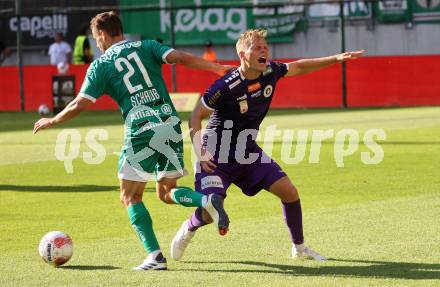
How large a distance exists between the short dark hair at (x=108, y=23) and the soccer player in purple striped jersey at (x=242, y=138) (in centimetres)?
89

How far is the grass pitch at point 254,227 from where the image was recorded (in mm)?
8195

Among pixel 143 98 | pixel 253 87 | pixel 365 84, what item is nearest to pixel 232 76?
pixel 253 87

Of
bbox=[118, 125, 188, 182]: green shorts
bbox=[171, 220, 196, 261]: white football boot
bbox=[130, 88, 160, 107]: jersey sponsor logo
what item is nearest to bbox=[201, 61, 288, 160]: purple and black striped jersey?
bbox=[118, 125, 188, 182]: green shorts

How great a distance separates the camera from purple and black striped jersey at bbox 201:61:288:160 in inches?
336

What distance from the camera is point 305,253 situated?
28.9ft

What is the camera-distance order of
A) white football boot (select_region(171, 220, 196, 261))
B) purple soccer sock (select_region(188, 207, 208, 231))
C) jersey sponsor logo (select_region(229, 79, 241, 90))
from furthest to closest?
white football boot (select_region(171, 220, 196, 261)) < purple soccer sock (select_region(188, 207, 208, 231)) < jersey sponsor logo (select_region(229, 79, 241, 90))

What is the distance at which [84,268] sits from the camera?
8.65m

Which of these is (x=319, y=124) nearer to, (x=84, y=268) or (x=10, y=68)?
(x=10, y=68)

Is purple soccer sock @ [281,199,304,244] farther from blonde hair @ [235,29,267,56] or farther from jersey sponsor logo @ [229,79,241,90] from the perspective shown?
blonde hair @ [235,29,267,56]

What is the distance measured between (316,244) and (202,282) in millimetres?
1821

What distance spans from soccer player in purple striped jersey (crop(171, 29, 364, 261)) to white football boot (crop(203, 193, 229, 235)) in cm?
35

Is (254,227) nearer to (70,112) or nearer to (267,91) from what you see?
(267,91)

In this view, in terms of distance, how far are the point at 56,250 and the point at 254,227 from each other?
247 cm

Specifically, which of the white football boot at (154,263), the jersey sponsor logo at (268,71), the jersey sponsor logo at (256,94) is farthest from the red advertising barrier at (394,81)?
the white football boot at (154,263)
